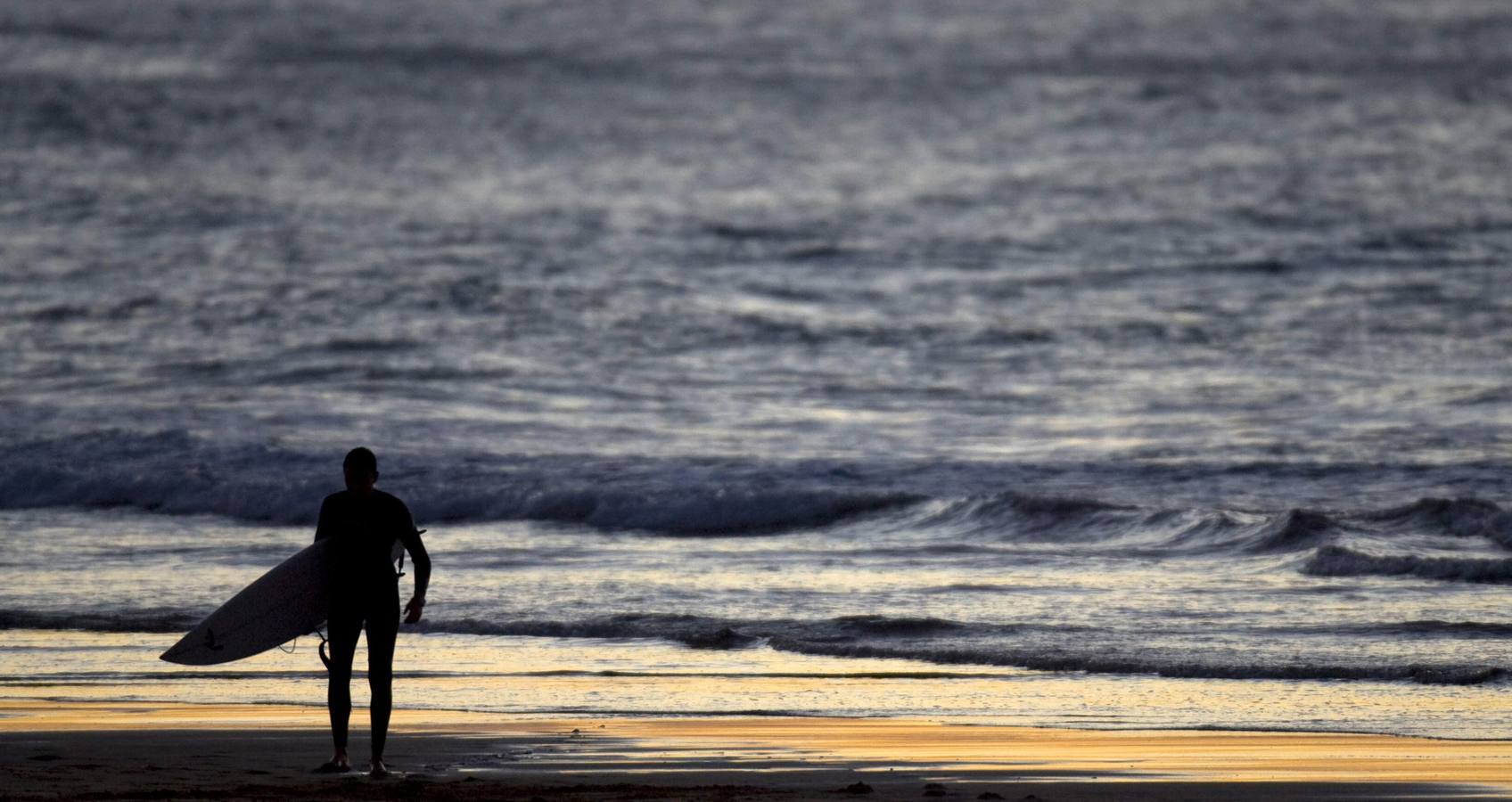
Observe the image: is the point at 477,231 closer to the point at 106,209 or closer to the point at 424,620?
the point at 106,209

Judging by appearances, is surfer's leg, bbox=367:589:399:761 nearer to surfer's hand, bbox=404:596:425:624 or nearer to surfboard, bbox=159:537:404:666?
surfer's hand, bbox=404:596:425:624

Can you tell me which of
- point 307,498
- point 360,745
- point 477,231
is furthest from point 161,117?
point 360,745

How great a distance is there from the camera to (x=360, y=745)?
8.19 m

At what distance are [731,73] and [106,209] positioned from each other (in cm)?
1668

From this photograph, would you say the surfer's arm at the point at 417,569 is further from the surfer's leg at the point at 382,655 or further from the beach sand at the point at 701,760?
the beach sand at the point at 701,760

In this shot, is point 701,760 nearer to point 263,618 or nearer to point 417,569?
point 417,569

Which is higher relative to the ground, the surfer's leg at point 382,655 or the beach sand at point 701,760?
the surfer's leg at point 382,655

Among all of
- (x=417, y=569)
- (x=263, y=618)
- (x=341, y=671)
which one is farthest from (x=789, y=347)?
(x=341, y=671)

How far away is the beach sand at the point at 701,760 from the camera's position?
6.95 meters

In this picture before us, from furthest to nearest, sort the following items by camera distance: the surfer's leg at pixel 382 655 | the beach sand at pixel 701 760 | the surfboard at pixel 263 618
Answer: the surfboard at pixel 263 618
the surfer's leg at pixel 382 655
the beach sand at pixel 701 760

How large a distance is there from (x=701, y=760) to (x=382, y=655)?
1.38 meters

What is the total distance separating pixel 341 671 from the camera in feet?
25.1

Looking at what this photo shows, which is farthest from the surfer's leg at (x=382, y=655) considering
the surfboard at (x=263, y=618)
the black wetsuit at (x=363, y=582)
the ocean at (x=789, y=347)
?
the ocean at (x=789, y=347)

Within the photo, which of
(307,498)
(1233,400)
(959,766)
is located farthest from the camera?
(1233,400)
